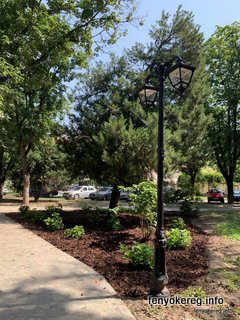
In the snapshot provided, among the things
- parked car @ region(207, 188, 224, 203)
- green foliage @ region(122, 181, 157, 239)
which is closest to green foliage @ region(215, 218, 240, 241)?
green foliage @ region(122, 181, 157, 239)

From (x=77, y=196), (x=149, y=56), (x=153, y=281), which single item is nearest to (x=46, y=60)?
(x=149, y=56)

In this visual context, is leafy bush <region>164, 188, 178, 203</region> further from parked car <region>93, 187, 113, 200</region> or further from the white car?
the white car

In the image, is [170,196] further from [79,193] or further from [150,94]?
[79,193]

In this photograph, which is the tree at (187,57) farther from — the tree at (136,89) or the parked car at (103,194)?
the parked car at (103,194)

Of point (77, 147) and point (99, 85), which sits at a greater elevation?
point (99, 85)

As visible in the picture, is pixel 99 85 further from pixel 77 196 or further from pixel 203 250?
pixel 77 196

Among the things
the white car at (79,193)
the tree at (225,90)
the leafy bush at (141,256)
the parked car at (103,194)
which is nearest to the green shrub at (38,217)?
the leafy bush at (141,256)

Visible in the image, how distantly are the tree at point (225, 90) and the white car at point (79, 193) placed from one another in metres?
16.7

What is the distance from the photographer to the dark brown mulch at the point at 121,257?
6.06 metres

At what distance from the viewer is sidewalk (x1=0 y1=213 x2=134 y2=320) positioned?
4.67 metres

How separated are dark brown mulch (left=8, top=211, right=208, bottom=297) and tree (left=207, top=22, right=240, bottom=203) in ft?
56.7

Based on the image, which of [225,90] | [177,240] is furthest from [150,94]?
[225,90]

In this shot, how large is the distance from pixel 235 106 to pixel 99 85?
16.4 metres

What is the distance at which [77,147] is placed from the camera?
610 inches
